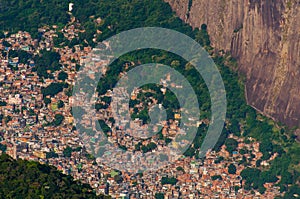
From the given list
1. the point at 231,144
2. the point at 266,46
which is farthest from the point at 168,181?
the point at 266,46

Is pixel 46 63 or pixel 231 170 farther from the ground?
pixel 46 63

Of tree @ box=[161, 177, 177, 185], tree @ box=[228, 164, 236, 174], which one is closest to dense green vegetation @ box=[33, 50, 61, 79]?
tree @ box=[161, 177, 177, 185]

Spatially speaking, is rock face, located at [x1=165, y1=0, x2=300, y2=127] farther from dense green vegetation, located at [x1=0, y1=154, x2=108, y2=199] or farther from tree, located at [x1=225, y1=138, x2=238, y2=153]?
dense green vegetation, located at [x1=0, y1=154, x2=108, y2=199]

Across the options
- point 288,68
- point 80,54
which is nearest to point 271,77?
point 288,68

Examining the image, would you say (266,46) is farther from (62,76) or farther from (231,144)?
(62,76)

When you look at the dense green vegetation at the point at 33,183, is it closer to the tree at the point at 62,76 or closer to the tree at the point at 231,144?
the tree at the point at 231,144

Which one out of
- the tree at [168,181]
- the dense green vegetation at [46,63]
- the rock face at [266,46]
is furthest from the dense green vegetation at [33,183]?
the dense green vegetation at [46,63]
